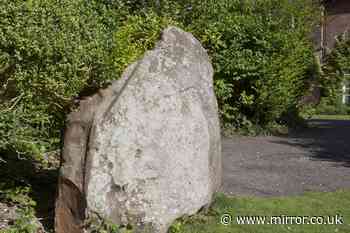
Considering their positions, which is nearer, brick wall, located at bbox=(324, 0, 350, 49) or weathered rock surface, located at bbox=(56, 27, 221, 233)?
weathered rock surface, located at bbox=(56, 27, 221, 233)

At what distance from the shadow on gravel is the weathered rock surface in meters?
5.06

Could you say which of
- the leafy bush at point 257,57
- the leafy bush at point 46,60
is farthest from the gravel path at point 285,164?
the leafy bush at point 46,60

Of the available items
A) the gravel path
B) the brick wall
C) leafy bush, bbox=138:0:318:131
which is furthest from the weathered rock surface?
the brick wall

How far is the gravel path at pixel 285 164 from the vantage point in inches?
332

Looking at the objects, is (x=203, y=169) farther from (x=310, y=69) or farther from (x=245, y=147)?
(x=310, y=69)

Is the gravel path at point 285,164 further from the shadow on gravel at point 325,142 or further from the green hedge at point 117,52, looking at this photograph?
the green hedge at point 117,52

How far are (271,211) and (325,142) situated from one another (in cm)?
767

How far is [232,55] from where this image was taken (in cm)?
1420

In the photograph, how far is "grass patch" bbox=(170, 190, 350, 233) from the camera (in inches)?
243

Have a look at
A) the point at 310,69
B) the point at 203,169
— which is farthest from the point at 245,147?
the point at 203,169

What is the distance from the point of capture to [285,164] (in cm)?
1049

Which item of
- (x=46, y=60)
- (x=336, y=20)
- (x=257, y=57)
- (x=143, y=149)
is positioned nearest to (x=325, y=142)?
(x=257, y=57)

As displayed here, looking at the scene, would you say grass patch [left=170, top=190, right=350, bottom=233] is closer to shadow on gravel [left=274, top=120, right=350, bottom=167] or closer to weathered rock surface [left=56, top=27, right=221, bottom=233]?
weathered rock surface [left=56, top=27, right=221, bottom=233]

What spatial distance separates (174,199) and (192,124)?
2.62ft
